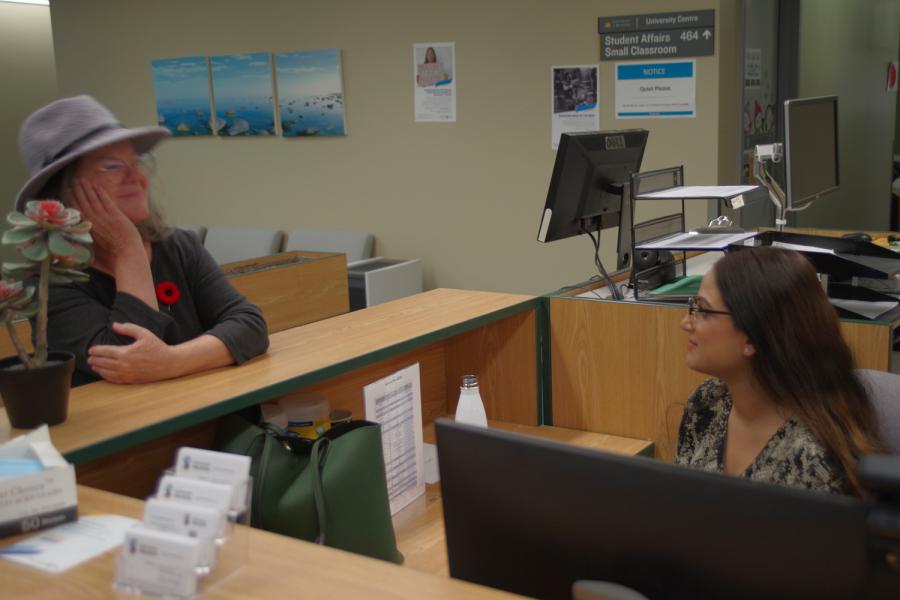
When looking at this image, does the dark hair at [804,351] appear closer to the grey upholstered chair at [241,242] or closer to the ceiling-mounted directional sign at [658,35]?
the ceiling-mounted directional sign at [658,35]

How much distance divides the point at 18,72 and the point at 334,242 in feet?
13.1

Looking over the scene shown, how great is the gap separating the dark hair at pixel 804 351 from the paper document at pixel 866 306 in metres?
0.70

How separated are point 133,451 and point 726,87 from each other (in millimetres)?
3988

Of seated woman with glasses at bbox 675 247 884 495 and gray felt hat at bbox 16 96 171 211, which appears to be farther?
gray felt hat at bbox 16 96 171 211

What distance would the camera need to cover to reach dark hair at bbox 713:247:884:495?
1.51 meters

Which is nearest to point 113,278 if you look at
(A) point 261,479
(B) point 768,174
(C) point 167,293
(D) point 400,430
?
(C) point 167,293

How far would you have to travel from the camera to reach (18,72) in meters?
8.37

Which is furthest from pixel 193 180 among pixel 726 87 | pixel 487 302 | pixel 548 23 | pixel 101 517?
pixel 101 517

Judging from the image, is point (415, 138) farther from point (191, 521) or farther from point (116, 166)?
point (191, 521)

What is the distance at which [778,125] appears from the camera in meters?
5.58

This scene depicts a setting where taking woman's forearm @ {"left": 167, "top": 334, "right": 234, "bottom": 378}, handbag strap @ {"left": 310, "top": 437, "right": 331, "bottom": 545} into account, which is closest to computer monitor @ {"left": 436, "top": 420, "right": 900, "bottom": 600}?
handbag strap @ {"left": 310, "top": 437, "right": 331, "bottom": 545}

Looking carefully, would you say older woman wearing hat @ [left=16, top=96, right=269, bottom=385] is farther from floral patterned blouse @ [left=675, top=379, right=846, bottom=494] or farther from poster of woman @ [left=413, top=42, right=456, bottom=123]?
poster of woman @ [left=413, top=42, right=456, bottom=123]

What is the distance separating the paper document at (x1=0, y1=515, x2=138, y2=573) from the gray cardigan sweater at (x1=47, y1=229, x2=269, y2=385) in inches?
25.4

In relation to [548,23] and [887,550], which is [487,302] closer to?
[887,550]
